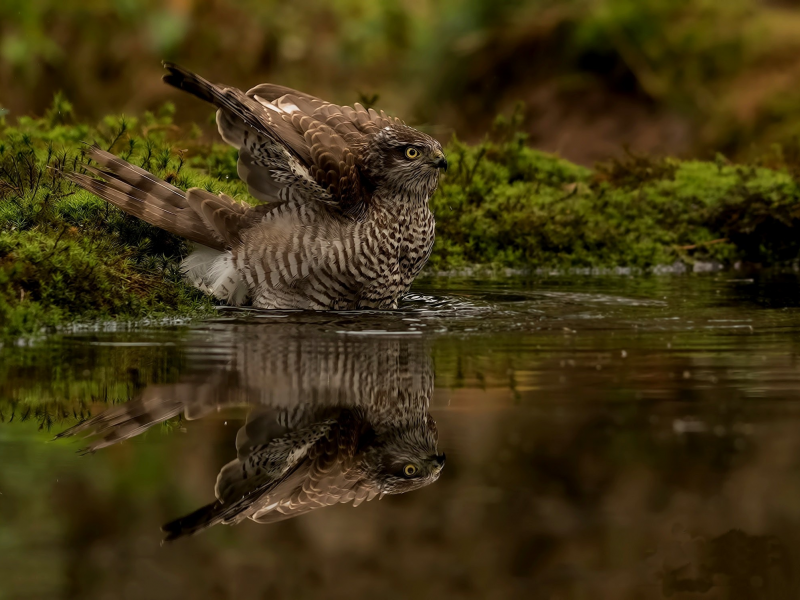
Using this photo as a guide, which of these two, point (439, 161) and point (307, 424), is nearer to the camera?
point (307, 424)

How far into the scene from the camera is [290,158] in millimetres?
6871

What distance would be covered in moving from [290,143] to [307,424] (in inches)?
→ 112

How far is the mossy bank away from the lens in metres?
6.63

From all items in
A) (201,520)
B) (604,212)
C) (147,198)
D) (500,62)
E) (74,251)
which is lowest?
(201,520)

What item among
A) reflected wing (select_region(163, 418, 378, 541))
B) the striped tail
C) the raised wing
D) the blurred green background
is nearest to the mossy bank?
the striped tail

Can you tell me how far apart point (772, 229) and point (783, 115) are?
510 centimetres

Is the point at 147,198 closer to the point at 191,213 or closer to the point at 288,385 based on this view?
the point at 191,213

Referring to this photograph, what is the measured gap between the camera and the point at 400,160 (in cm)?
735

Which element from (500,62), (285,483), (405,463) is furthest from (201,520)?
(500,62)

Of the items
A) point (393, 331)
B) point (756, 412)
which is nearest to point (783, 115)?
point (393, 331)

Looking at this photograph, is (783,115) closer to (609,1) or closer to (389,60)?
(609,1)

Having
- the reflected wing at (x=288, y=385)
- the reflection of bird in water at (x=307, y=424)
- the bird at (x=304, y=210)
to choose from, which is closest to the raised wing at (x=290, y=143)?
the bird at (x=304, y=210)

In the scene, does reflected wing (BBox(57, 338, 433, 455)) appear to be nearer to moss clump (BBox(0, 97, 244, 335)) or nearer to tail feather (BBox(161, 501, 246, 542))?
tail feather (BBox(161, 501, 246, 542))

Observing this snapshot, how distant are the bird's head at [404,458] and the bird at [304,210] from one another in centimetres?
286
